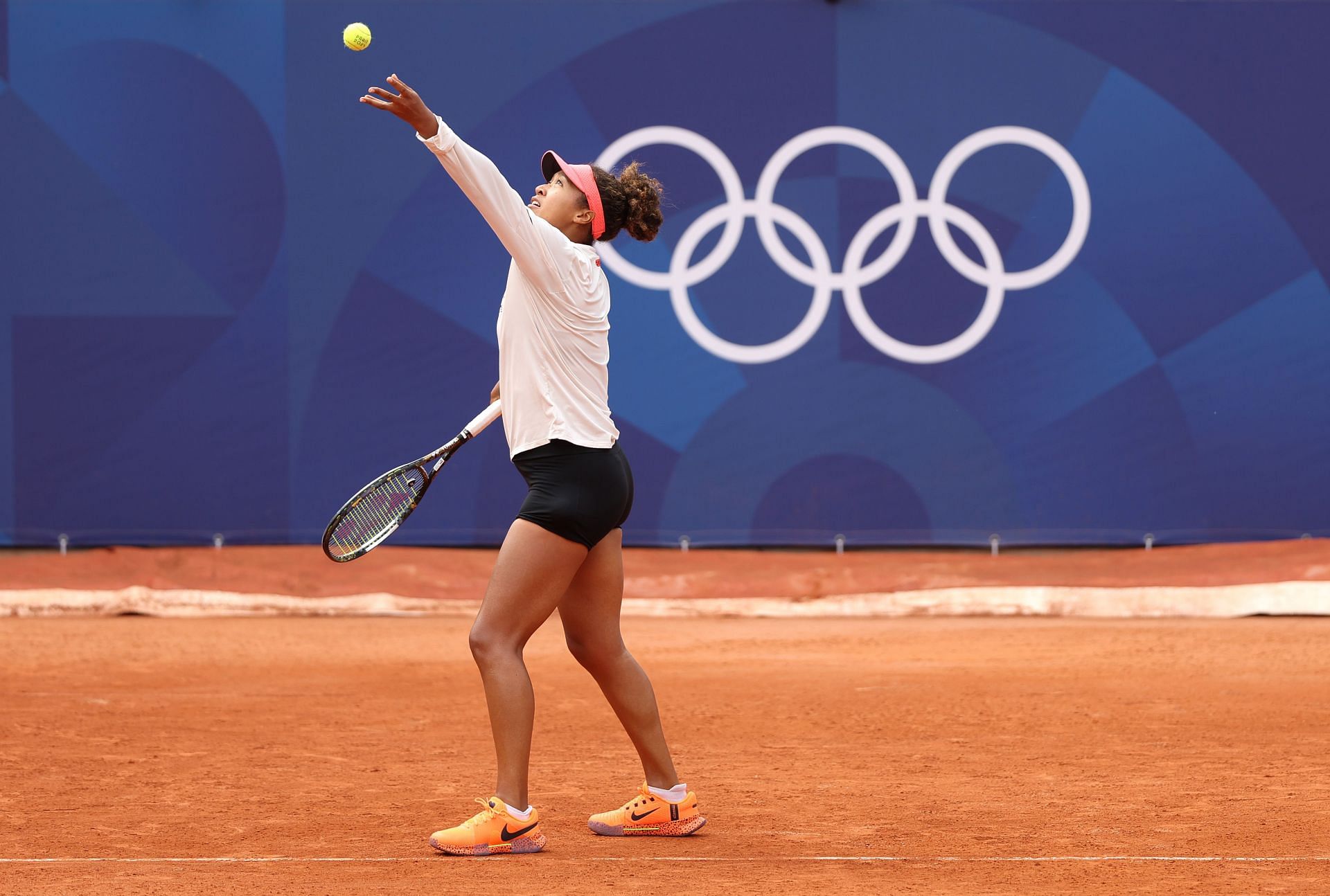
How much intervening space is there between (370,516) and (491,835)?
1.32 m

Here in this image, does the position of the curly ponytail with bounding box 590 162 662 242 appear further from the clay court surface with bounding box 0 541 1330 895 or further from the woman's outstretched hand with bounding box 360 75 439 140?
the clay court surface with bounding box 0 541 1330 895

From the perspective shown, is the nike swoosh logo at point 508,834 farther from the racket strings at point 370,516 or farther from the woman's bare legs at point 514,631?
the racket strings at point 370,516

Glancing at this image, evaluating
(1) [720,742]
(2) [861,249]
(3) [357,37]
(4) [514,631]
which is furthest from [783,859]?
(2) [861,249]

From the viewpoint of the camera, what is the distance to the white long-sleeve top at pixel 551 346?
3.77 m

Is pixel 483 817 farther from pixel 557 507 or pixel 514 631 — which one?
pixel 557 507

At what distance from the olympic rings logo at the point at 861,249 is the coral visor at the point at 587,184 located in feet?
19.5

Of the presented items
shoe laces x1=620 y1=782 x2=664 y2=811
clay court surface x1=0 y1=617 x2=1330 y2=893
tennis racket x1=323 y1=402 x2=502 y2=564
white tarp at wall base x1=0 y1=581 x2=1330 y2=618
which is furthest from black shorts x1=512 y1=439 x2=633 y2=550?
white tarp at wall base x1=0 y1=581 x2=1330 y2=618

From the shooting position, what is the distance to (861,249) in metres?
10.1

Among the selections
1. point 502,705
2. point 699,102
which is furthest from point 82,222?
point 502,705

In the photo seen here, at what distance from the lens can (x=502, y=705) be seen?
12.2 feet

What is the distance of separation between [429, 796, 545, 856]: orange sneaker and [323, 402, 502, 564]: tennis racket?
3.26ft

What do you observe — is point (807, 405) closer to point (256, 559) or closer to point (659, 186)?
point (256, 559)

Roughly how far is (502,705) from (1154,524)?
721cm

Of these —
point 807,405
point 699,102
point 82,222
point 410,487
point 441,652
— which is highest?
point 699,102
